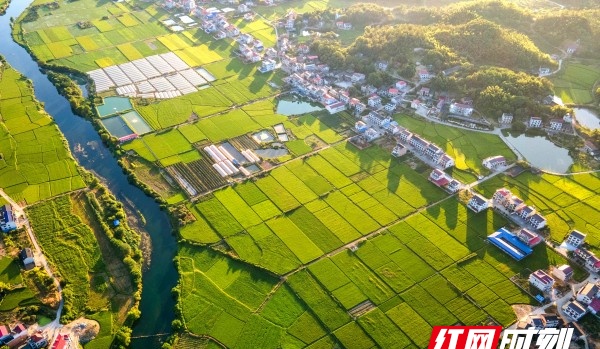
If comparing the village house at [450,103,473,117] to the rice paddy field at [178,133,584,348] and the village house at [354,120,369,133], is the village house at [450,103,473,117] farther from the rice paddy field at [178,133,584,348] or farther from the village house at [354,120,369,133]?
the rice paddy field at [178,133,584,348]

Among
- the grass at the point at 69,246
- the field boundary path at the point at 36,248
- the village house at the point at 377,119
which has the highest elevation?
the village house at the point at 377,119

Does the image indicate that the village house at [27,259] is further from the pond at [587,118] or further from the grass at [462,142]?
the pond at [587,118]

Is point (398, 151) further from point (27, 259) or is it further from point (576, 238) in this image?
point (27, 259)

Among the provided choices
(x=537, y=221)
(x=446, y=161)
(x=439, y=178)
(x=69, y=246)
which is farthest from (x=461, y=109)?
(x=69, y=246)

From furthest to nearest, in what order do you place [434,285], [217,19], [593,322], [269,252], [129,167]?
[217,19], [129,167], [269,252], [434,285], [593,322]

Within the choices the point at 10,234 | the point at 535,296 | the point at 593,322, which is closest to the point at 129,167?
the point at 10,234

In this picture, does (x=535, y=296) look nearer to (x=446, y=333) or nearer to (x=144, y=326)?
(x=446, y=333)

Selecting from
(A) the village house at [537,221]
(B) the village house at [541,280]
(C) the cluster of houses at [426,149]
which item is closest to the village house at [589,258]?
(A) the village house at [537,221]
